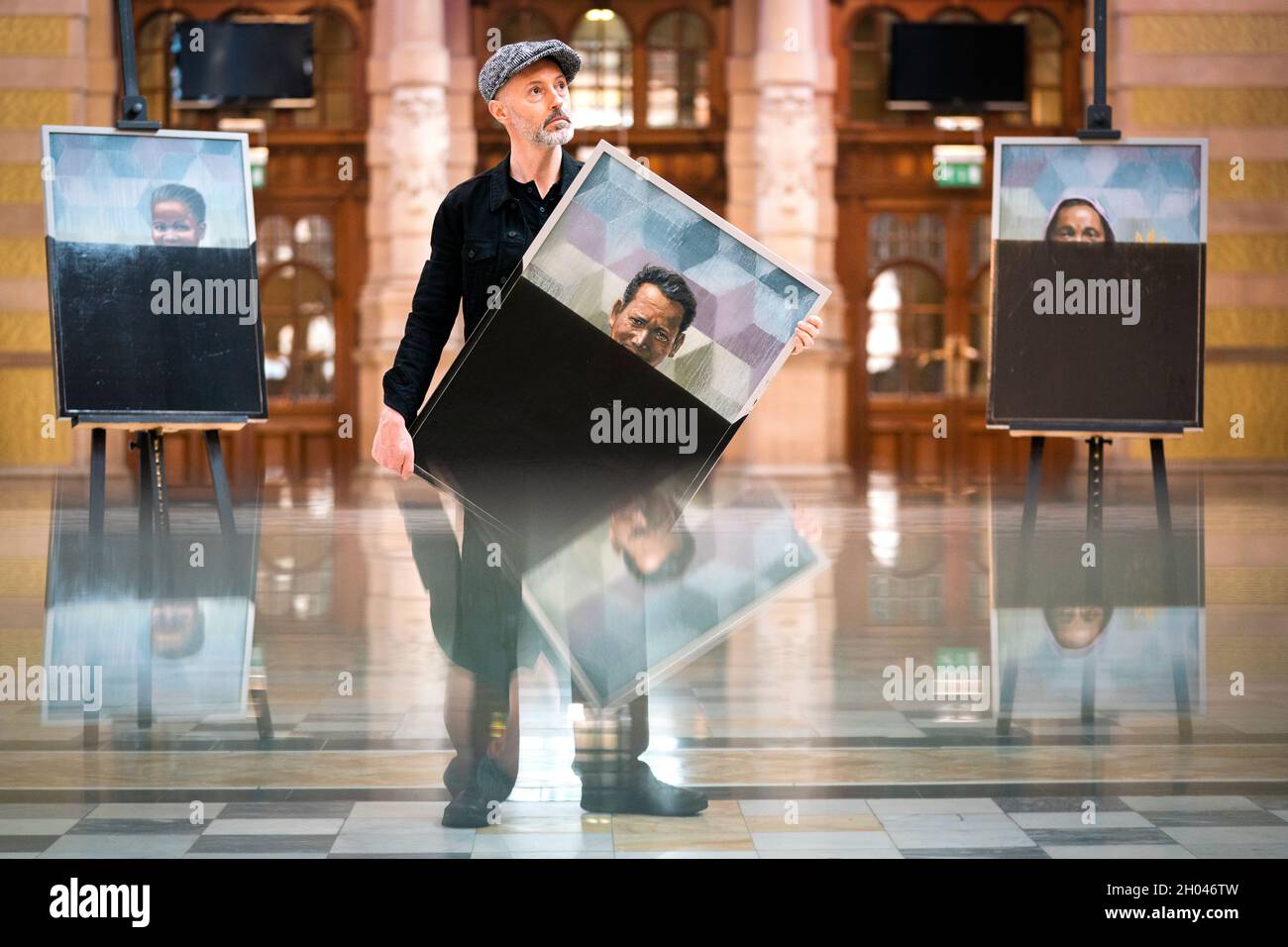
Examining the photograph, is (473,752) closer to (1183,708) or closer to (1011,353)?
(1183,708)

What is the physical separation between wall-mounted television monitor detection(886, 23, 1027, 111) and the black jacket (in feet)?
50.2

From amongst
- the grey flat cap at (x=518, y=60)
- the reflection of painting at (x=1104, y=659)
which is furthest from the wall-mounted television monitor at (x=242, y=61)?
the grey flat cap at (x=518, y=60)

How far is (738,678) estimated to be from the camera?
21.3ft

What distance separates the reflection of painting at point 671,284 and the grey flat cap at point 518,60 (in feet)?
0.96

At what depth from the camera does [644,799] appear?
4.41m

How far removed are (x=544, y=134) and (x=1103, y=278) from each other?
566 centimetres

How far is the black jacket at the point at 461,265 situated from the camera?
14.5 feet

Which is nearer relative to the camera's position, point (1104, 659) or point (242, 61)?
point (1104, 659)

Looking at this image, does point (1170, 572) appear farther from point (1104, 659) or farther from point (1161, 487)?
point (1104, 659)

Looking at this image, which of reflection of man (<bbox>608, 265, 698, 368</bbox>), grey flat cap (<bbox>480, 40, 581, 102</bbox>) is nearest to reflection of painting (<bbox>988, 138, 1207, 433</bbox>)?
grey flat cap (<bbox>480, 40, 581, 102</bbox>)

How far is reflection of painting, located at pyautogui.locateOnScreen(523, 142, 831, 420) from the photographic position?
4.27m

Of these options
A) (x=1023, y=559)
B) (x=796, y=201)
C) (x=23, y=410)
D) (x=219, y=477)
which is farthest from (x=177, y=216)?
(x=23, y=410)
